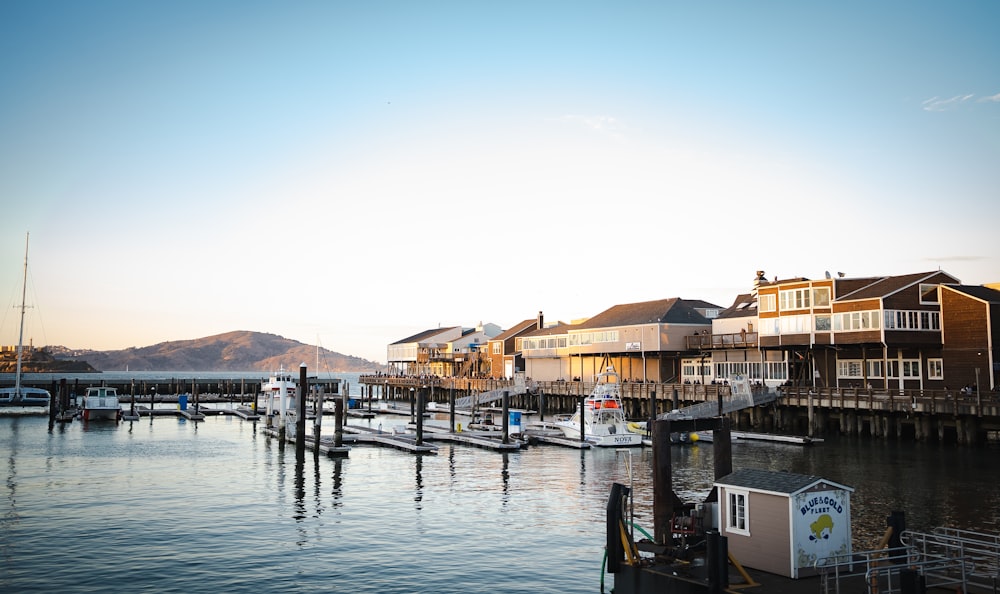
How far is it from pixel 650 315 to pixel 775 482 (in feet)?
217

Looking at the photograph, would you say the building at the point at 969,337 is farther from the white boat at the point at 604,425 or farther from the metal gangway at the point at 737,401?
the white boat at the point at 604,425

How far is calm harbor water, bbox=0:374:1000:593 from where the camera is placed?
2289 centimetres

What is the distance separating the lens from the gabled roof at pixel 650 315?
81062 millimetres

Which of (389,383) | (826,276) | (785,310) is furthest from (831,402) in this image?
(389,383)

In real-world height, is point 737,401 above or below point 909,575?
above

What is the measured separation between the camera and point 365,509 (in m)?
32.8

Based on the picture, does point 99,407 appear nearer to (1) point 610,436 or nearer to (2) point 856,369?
(1) point 610,436

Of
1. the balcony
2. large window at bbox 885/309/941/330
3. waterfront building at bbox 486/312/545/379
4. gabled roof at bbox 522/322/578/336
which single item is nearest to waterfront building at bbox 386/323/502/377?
waterfront building at bbox 486/312/545/379

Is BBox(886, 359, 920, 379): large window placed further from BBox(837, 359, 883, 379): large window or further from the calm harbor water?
the calm harbor water

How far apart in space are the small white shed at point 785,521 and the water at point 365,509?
4932mm

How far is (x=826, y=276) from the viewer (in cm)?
7169

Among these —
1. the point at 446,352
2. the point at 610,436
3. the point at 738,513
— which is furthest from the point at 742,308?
the point at 738,513

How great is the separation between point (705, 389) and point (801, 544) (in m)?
50.9

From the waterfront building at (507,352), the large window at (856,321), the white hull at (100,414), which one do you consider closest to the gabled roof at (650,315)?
the large window at (856,321)
